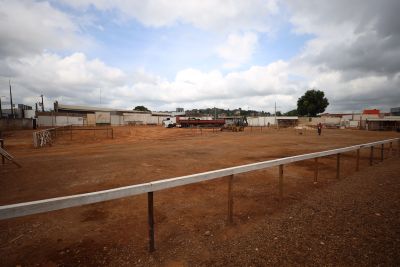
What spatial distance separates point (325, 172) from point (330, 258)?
6.72 m

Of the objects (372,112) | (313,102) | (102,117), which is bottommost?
(102,117)

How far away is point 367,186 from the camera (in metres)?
6.30

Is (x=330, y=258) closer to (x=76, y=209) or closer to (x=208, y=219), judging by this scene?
(x=208, y=219)

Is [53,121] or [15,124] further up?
[53,121]

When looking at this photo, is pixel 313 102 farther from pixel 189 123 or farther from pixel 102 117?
pixel 102 117

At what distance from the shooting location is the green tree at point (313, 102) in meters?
80.4

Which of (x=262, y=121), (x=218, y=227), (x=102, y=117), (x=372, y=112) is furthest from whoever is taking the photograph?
(x=372, y=112)

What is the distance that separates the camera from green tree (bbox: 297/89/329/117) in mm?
80375

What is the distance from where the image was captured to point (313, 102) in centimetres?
8156

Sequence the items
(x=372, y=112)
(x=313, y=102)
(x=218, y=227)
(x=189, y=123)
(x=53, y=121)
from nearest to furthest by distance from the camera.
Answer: (x=218, y=227), (x=53, y=121), (x=189, y=123), (x=372, y=112), (x=313, y=102)

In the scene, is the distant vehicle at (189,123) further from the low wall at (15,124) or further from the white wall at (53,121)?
the low wall at (15,124)

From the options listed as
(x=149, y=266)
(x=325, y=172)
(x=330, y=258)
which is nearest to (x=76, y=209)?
(x=149, y=266)

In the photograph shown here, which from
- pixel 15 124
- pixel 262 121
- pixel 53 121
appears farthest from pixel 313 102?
pixel 15 124

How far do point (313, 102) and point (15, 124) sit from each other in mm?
88702
